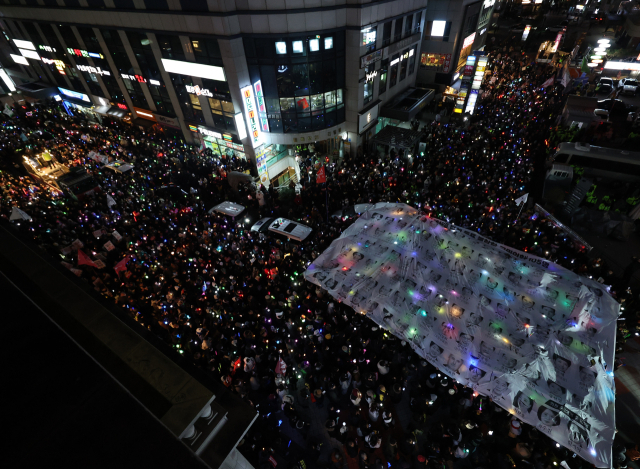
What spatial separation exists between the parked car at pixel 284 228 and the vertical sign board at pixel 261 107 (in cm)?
863

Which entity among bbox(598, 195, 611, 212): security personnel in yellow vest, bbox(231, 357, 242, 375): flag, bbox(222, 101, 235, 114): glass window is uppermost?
bbox(222, 101, 235, 114): glass window

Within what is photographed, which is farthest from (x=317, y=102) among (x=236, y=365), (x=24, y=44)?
(x=24, y=44)

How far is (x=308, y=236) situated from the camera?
15.7 meters

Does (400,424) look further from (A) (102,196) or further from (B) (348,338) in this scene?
(A) (102,196)

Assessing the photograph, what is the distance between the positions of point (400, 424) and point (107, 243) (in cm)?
1530

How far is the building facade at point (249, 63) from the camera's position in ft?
58.6

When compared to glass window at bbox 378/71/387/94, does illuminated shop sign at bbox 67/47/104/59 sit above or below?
above

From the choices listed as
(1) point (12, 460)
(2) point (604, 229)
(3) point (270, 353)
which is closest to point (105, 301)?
(1) point (12, 460)

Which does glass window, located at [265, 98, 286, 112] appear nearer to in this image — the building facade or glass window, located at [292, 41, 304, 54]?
the building facade

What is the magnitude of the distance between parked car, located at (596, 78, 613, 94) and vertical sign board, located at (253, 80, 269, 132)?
33.9 m

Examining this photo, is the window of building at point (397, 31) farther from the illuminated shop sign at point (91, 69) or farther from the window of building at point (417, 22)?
the illuminated shop sign at point (91, 69)

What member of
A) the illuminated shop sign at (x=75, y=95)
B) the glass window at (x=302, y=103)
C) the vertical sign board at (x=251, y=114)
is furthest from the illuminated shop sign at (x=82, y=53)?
the glass window at (x=302, y=103)

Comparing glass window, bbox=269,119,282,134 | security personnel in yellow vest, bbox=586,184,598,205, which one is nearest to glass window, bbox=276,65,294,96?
glass window, bbox=269,119,282,134

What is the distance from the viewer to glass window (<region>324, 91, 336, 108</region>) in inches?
810
